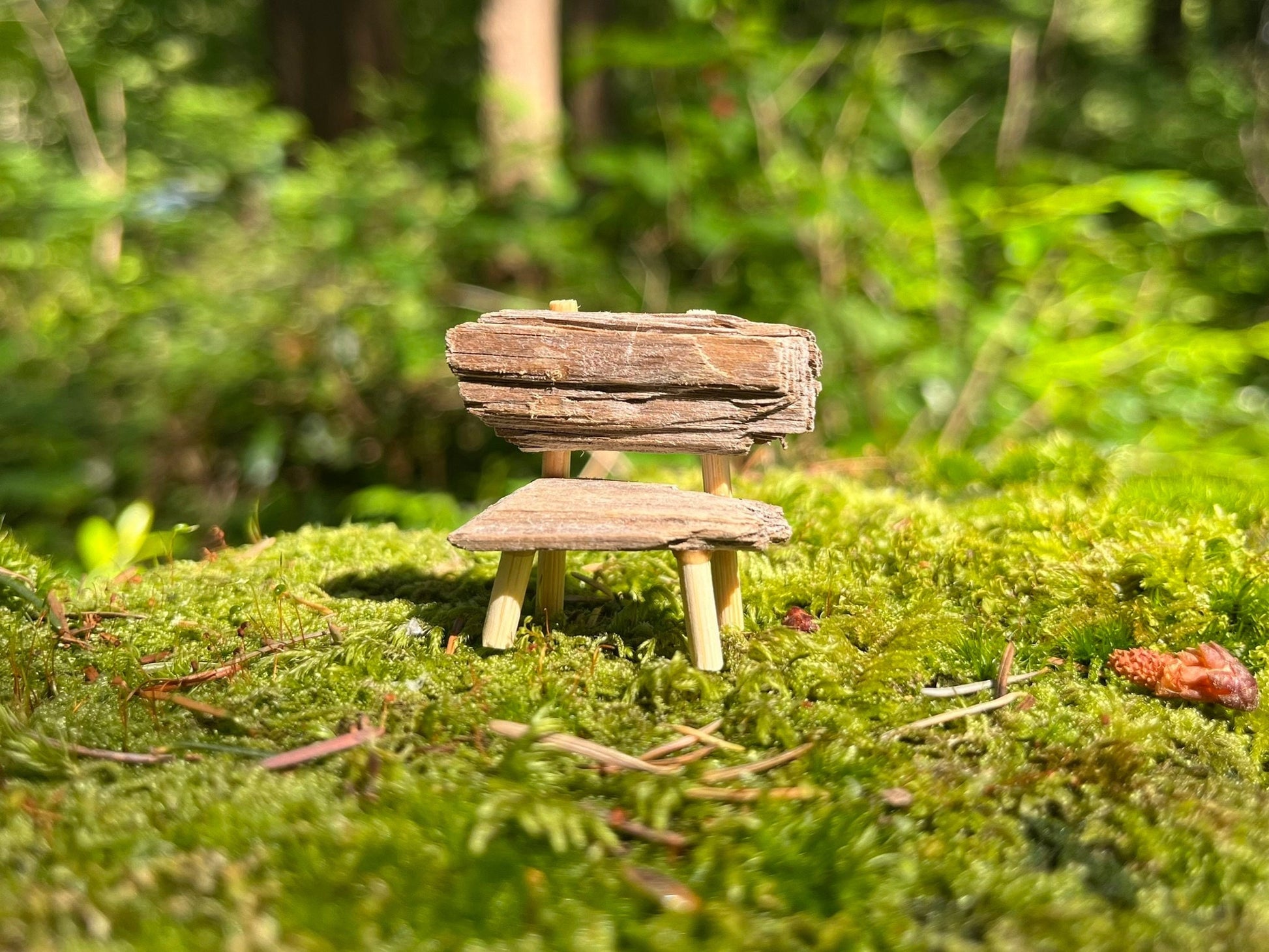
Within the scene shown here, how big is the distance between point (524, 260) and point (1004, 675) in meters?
6.50

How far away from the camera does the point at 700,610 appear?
2.28 metres

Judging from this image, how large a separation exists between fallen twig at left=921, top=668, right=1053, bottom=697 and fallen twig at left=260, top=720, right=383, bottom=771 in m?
1.43

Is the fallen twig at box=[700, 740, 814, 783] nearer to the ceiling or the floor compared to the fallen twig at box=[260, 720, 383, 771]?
nearer to the floor

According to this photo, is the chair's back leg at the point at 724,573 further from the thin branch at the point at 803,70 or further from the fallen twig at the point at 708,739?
the thin branch at the point at 803,70

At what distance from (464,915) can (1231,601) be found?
2411 mm

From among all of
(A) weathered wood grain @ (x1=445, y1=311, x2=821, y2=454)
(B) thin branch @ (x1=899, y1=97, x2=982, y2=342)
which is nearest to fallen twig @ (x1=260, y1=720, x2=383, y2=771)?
(A) weathered wood grain @ (x1=445, y1=311, x2=821, y2=454)

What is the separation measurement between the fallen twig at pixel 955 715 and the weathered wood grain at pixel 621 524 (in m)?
0.56

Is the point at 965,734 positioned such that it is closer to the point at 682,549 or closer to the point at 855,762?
the point at 855,762

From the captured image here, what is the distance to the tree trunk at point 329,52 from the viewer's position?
946 centimetres

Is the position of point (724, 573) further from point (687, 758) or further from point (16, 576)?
point (16, 576)

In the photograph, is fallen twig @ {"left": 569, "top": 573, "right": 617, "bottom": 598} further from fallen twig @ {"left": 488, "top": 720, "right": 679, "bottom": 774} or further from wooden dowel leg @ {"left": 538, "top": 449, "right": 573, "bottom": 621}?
fallen twig @ {"left": 488, "top": 720, "right": 679, "bottom": 774}

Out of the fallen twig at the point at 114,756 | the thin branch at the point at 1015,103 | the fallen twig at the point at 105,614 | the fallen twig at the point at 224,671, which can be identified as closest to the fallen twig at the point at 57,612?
the fallen twig at the point at 105,614

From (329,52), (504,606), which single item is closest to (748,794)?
(504,606)

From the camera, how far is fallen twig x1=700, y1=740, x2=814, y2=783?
1.89 metres
